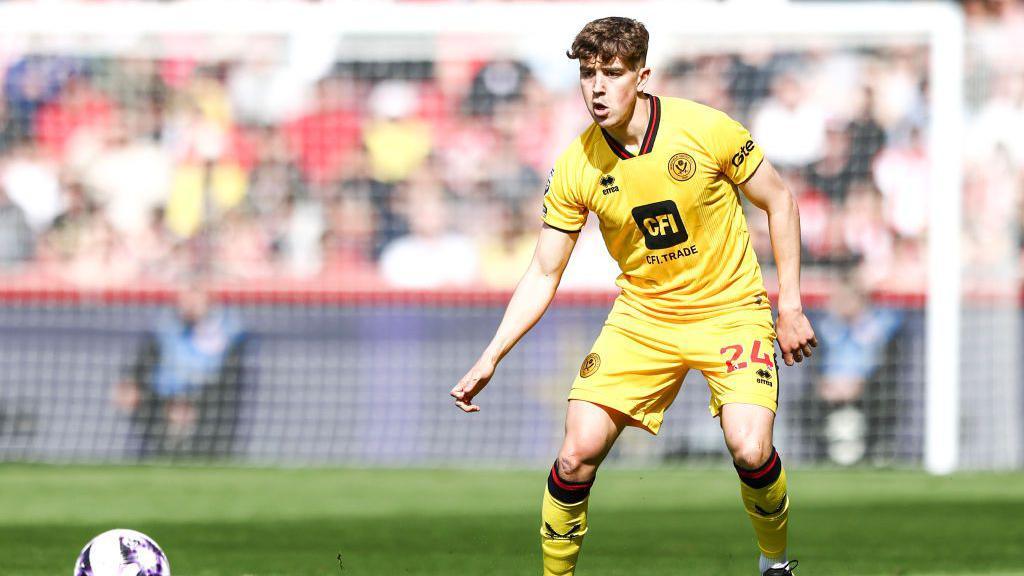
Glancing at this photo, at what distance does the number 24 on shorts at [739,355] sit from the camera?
20.7 ft

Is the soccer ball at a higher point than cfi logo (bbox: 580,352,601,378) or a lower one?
lower

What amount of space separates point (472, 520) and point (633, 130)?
169 inches

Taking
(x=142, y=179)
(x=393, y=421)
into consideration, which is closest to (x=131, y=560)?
(x=393, y=421)

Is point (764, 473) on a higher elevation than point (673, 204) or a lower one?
lower

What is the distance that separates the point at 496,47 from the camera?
14312 millimetres

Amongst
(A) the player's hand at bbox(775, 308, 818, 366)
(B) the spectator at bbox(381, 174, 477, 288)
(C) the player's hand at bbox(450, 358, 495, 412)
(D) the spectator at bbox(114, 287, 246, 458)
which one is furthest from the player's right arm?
(D) the spectator at bbox(114, 287, 246, 458)

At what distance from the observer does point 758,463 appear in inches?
242

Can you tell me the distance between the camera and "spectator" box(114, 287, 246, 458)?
542 inches

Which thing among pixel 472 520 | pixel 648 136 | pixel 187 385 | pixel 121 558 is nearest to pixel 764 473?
pixel 648 136

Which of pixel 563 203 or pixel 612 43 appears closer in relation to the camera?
pixel 612 43

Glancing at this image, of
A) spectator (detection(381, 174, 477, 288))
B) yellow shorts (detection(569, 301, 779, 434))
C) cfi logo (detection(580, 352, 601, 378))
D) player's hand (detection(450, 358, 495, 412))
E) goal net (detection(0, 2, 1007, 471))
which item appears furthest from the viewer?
spectator (detection(381, 174, 477, 288))

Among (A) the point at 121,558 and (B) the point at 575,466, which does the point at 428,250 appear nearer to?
(B) the point at 575,466

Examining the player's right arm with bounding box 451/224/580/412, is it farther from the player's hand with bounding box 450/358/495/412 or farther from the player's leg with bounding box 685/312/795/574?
the player's leg with bounding box 685/312/795/574

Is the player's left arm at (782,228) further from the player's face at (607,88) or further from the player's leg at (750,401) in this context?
the player's face at (607,88)
